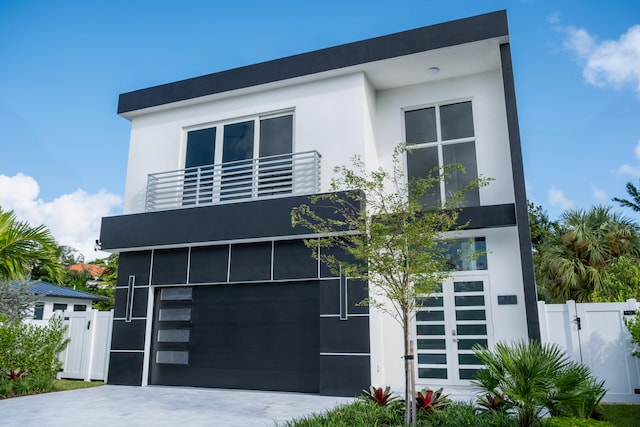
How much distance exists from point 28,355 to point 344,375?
6.98 metres

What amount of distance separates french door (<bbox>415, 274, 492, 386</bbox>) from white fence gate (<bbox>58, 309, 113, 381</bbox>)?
7.72 metres

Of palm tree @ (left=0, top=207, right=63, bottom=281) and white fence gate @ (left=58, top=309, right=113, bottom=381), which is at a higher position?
palm tree @ (left=0, top=207, right=63, bottom=281)

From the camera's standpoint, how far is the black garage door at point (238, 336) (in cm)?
1038

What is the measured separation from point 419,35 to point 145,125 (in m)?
7.70

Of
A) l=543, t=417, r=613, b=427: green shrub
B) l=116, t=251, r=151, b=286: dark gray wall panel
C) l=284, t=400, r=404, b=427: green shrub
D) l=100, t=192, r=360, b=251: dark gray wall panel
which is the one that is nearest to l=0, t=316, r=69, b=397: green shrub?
l=116, t=251, r=151, b=286: dark gray wall panel

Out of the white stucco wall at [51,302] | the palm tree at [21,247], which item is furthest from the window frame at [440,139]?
the white stucco wall at [51,302]

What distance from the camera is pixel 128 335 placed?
38.5ft

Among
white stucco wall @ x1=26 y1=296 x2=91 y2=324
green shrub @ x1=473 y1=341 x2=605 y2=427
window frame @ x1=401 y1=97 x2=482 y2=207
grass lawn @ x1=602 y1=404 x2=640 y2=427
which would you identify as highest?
window frame @ x1=401 y1=97 x2=482 y2=207

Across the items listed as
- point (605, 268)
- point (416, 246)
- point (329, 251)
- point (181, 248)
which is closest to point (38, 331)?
point (181, 248)

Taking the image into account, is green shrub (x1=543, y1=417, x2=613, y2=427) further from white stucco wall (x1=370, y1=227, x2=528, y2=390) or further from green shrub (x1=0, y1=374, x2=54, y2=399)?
green shrub (x1=0, y1=374, x2=54, y2=399)

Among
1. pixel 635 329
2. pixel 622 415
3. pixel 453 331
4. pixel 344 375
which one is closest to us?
pixel 622 415

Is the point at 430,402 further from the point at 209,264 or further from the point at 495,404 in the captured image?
the point at 209,264

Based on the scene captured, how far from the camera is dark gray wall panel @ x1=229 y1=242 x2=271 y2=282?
10867 mm

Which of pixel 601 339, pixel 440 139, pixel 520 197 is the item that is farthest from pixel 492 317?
pixel 440 139
